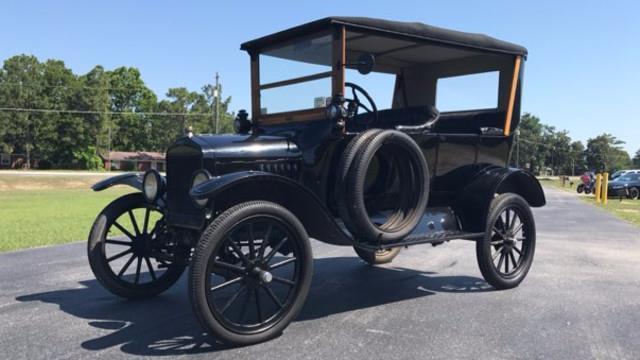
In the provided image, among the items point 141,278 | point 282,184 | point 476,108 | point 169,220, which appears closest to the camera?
point 282,184

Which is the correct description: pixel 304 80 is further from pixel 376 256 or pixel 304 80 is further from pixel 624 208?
pixel 624 208

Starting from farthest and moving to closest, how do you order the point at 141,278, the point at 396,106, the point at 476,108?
the point at 396,106 → the point at 476,108 → the point at 141,278

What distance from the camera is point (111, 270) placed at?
453 centimetres

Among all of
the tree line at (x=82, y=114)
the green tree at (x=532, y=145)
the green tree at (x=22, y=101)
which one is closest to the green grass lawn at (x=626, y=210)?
the tree line at (x=82, y=114)

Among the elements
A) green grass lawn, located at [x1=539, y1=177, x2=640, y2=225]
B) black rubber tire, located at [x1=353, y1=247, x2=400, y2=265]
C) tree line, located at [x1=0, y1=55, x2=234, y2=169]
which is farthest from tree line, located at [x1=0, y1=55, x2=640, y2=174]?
black rubber tire, located at [x1=353, y1=247, x2=400, y2=265]

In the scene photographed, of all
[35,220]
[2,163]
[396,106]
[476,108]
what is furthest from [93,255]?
[2,163]

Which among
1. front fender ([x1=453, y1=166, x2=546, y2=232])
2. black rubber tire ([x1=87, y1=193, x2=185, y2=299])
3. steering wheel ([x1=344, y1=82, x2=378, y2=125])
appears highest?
steering wheel ([x1=344, y1=82, x2=378, y2=125])

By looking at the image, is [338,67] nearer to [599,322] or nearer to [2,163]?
[599,322]

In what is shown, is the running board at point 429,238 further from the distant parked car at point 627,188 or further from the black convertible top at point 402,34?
the distant parked car at point 627,188

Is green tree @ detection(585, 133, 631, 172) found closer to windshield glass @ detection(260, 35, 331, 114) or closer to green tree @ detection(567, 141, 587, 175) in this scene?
green tree @ detection(567, 141, 587, 175)

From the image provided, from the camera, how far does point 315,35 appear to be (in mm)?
4527

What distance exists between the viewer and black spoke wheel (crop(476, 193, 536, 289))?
4977 millimetres

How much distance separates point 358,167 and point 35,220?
920 centimetres

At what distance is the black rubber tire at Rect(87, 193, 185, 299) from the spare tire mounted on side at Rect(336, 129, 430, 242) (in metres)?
1.58
